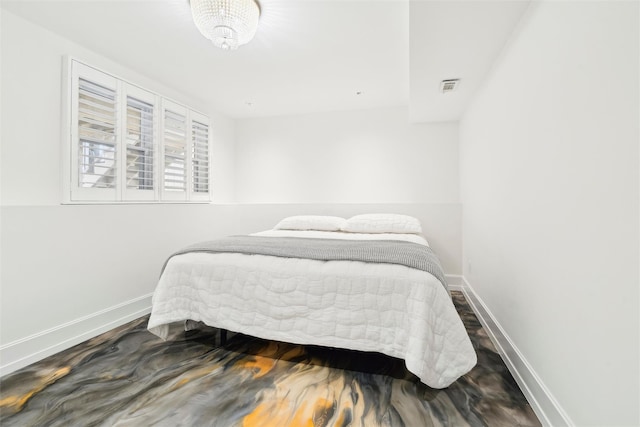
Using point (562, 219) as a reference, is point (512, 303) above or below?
below

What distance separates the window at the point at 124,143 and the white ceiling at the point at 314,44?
0.86ft

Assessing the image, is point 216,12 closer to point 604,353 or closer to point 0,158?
point 0,158

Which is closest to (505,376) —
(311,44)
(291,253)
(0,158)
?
(291,253)

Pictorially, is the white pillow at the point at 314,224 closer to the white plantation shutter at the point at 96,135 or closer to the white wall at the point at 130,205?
the white wall at the point at 130,205

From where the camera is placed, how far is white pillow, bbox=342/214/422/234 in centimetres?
276

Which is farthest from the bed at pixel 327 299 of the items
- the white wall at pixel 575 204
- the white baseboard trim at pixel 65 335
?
the white baseboard trim at pixel 65 335

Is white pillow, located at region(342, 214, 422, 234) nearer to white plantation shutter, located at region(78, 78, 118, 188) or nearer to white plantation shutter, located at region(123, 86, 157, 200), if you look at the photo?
white plantation shutter, located at region(123, 86, 157, 200)

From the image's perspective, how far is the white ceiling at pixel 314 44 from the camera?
Result: 63.7 inches

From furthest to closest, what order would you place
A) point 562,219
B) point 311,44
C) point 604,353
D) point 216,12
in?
point 311,44 → point 216,12 → point 562,219 → point 604,353

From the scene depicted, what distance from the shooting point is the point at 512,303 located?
1598 millimetres

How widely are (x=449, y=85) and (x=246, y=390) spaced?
8.84 feet

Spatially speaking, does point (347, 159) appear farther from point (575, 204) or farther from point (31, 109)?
point (31, 109)

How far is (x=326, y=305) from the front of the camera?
1.50 m

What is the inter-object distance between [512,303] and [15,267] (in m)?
3.08
